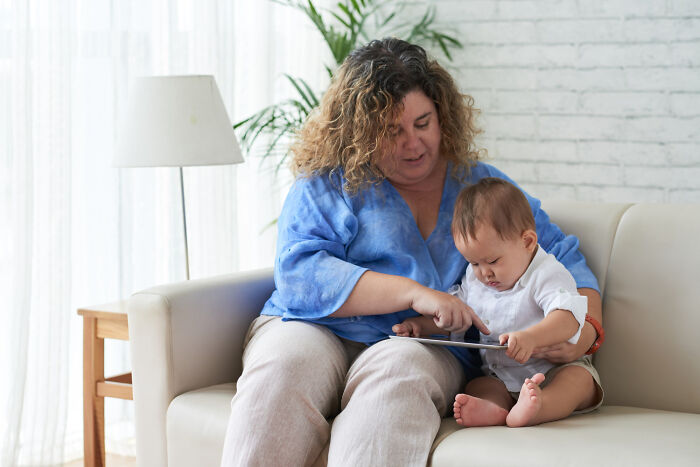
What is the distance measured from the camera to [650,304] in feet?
5.80

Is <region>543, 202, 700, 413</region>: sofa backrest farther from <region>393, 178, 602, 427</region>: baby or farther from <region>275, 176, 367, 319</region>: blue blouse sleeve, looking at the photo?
<region>275, 176, 367, 319</region>: blue blouse sleeve

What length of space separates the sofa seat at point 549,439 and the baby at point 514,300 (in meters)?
0.06

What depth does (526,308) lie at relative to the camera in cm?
162

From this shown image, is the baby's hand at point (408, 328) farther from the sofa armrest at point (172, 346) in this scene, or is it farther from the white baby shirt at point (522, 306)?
the sofa armrest at point (172, 346)

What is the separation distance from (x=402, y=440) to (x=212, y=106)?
1170mm

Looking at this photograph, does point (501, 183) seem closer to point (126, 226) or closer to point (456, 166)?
point (456, 166)

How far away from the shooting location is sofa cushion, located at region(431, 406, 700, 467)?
4.34 feet

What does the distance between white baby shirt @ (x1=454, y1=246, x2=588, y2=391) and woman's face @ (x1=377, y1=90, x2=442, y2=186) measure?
33 centimetres

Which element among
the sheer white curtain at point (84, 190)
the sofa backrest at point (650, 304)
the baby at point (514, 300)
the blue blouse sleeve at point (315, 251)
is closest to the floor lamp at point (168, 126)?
the sheer white curtain at point (84, 190)

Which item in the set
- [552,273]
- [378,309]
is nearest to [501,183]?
[552,273]

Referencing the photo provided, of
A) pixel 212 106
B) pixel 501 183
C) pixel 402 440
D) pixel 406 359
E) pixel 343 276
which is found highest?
pixel 212 106

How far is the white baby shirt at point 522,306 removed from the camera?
1.61 m

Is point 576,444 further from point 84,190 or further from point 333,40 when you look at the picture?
point 333,40

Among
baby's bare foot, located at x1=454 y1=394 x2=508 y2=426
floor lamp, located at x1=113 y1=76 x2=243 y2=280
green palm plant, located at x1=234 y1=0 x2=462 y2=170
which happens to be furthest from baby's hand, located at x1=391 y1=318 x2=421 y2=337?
green palm plant, located at x1=234 y1=0 x2=462 y2=170
